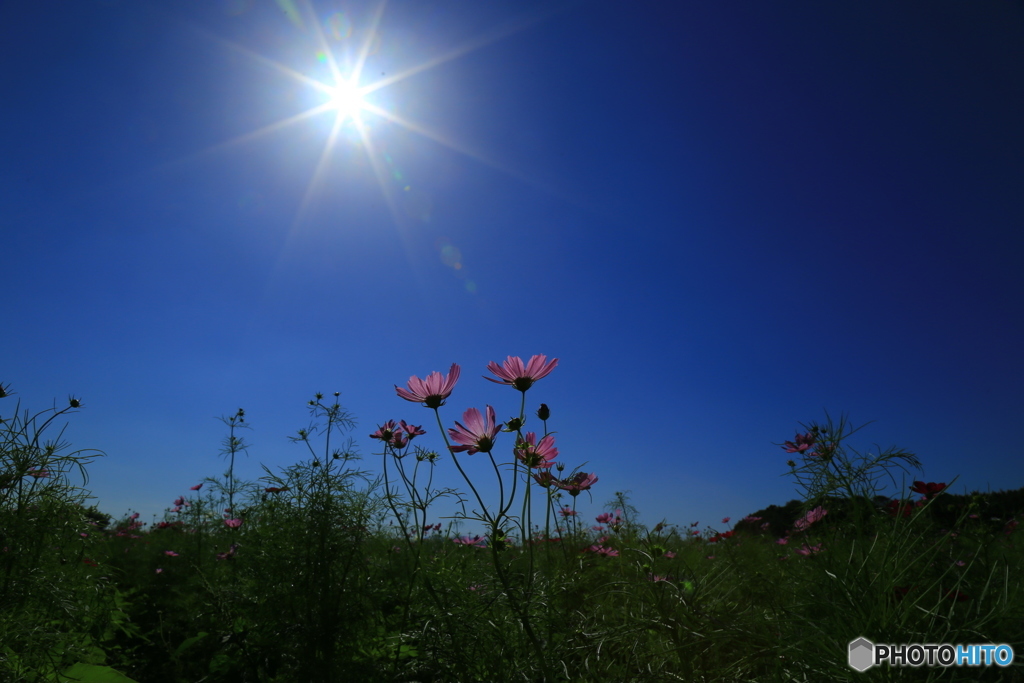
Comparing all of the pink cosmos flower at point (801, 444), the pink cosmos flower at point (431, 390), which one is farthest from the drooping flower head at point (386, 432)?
the pink cosmos flower at point (801, 444)

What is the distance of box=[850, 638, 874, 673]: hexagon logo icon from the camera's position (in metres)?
0.98

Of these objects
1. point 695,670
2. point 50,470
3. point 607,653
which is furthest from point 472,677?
point 50,470

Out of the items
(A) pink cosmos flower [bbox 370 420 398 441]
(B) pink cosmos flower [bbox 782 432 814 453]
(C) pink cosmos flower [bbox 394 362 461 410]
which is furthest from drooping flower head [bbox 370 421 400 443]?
(B) pink cosmos flower [bbox 782 432 814 453]

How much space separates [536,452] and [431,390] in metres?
0.35

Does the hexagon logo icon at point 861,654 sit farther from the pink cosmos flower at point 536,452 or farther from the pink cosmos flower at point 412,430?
the pink cosmos flower at point 412,430

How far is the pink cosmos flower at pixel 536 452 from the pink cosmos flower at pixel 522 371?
15 cm

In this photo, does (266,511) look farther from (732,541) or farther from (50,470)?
(732,541)

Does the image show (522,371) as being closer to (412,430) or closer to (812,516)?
(412,430)

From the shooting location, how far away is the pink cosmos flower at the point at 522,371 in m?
1.25

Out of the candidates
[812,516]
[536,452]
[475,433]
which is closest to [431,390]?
[475,433]

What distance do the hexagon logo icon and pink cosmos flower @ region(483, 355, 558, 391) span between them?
2.89 feet

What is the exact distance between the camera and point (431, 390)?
135 centimetres

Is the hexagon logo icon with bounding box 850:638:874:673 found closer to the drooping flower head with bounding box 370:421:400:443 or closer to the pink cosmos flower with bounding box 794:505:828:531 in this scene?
the pink cosmos flower with bounding box 794:505:828:531

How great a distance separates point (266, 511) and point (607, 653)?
1866 mm
